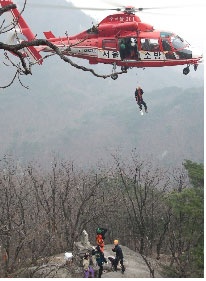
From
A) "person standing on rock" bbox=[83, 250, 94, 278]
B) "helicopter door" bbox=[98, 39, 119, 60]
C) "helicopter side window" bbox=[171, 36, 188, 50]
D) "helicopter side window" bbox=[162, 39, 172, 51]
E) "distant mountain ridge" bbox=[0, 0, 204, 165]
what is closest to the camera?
"helicopter door" bbox=[98, 39, 119, 60]

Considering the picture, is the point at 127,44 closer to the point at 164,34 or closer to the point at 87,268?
the point at 164,34

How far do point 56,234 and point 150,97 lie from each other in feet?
332

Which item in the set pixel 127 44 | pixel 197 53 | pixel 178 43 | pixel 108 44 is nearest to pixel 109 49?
Answer: pixel 108 44

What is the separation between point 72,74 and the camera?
134 m

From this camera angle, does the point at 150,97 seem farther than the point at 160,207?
Yes

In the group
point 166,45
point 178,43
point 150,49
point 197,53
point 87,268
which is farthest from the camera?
point 87,268

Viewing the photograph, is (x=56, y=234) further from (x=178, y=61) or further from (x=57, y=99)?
(x=57, y=99)

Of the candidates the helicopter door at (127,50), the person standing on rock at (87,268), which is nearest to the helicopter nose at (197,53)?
the helicopter door at (127,50)

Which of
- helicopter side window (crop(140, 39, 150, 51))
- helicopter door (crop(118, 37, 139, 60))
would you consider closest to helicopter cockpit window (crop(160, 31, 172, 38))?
helicopter side window (crop(140, 39, 150, 51))

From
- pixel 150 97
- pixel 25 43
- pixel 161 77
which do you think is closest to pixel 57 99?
pixel 150 97

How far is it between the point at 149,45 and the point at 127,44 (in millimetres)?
567

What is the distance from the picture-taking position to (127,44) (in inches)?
420

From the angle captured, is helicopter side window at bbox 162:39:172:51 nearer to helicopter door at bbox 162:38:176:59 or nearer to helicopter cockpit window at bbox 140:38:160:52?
helicopter door at bbox 162:38:176:59

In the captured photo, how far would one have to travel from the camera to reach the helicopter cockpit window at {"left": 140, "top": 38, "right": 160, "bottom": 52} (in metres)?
10.7
